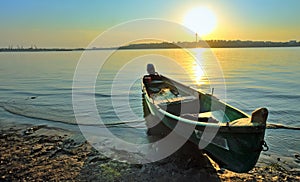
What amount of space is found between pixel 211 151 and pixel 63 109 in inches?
486

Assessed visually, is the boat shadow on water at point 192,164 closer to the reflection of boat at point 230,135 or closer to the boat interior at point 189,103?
the reflection of boat at point 230,135

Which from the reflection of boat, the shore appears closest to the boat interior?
the reflection of boat

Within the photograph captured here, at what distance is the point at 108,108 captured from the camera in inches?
679

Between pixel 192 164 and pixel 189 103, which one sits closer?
pixel 192 164

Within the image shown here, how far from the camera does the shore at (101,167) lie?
744 centimetres

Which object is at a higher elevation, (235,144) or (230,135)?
(230,135)

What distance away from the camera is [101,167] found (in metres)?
8.13

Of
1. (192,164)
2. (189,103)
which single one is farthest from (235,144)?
(189,103)

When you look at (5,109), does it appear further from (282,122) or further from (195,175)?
(282,122)

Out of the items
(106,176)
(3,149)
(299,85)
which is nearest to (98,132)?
(3,149)

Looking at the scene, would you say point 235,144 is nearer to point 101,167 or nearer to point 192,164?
point 192,164

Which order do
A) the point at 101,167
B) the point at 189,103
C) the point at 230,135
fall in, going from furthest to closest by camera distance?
the point at 189,103 < the point at 101,167 < the point at 230,135

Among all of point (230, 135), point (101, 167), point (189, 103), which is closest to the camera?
point (230, 135)

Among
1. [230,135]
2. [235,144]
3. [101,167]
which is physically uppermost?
[230,135]
